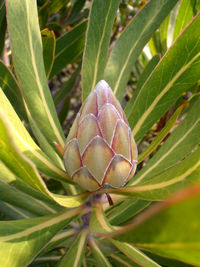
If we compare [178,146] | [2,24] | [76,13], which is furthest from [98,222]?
[76,13]

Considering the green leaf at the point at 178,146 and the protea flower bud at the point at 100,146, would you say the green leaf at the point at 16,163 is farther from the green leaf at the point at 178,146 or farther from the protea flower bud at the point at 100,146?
the green leaf at the point at 178,146

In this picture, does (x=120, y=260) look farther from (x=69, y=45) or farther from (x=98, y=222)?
(x=69, y=45)

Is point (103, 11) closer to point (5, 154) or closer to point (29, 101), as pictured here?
point (29, 101)

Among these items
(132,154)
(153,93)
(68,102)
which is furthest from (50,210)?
(68,102)

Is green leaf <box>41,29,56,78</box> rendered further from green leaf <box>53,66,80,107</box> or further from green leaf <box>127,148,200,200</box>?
green leaf <box>127,148,200,200</box>

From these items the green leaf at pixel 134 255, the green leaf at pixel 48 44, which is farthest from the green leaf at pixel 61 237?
the green leaf at pixel 48 44

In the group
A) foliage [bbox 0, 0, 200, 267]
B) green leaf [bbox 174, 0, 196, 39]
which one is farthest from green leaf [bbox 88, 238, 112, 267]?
green leaf [bbox 174, 0, 196, 39]
